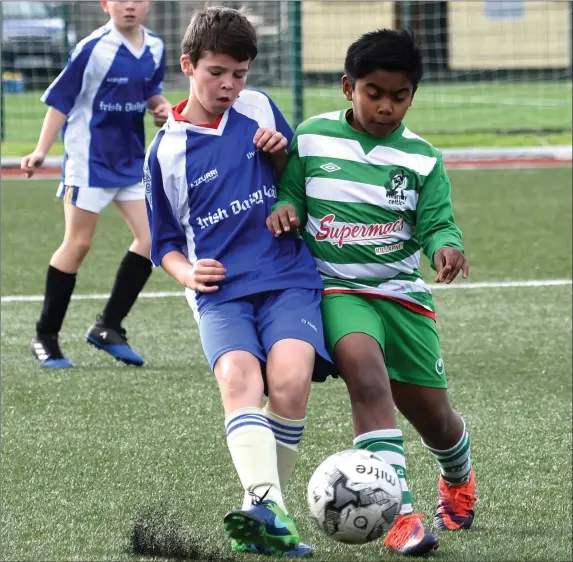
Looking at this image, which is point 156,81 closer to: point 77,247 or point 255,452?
point 77,247

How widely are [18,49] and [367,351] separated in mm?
17466

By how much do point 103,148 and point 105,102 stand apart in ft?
0.75

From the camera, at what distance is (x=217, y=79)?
3568 millimetres

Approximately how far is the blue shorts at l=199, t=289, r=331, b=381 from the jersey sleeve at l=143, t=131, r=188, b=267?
0.27 m

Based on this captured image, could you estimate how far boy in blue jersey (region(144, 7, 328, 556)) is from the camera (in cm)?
337

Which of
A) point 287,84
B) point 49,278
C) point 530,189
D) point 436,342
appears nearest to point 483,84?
point 287,84

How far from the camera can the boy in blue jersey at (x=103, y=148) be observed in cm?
618

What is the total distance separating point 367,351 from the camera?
3422mm

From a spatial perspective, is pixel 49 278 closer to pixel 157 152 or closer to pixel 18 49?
pixel 157 152

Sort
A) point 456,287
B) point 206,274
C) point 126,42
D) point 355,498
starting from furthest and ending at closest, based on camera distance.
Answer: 1. point 456,287
2. point 126,42
3. point 206,274
4. point 355,498

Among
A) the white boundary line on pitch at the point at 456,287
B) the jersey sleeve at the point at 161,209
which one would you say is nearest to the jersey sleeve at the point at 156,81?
the white boundary line on pitch at the point at 456,287

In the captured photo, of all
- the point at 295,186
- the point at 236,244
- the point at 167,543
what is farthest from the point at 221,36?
the point at 167,543

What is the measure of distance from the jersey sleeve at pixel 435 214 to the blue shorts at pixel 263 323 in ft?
1.14

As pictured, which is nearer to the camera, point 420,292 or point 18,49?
point 420,292
